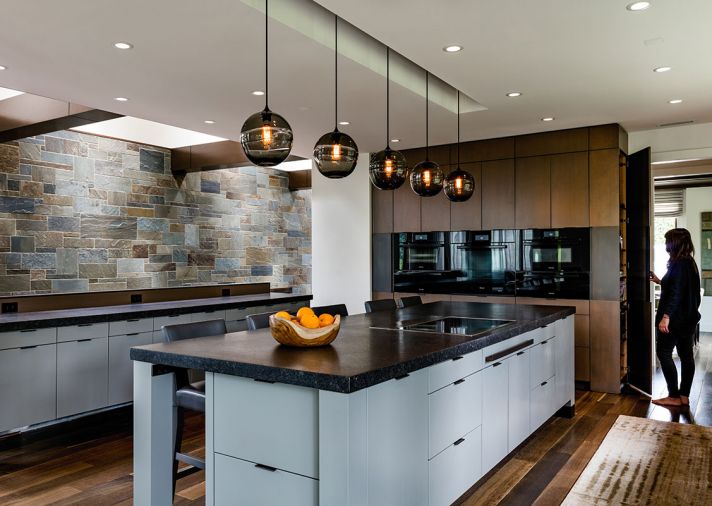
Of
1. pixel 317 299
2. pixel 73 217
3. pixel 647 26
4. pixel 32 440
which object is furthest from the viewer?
pixel 317 299

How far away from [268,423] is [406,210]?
4.87m

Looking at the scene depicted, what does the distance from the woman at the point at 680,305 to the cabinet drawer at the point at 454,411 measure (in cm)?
274

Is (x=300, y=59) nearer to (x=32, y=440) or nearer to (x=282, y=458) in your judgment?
(x=282, y=458)

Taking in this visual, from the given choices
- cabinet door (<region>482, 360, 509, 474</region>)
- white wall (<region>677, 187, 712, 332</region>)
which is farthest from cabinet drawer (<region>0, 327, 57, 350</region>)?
white wall (<region>677, 187, 712, 332</region>)

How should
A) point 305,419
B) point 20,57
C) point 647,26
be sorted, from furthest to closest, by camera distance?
point 20,57
point 647,26
point 305,419

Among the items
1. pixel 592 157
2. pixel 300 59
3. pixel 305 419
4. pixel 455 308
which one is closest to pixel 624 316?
pixel 592 157

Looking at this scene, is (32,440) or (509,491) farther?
(32,440)

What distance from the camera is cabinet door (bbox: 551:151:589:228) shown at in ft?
18.9

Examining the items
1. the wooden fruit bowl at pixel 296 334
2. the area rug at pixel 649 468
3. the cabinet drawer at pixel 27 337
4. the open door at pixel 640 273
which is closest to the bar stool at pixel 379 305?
the wooden fruit bowl at pixel 296 334

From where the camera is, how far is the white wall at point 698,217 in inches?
400

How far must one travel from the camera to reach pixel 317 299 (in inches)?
295

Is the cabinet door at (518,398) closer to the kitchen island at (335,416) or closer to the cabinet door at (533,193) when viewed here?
the kitchen island at (335,416)

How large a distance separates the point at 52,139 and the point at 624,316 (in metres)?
6.26

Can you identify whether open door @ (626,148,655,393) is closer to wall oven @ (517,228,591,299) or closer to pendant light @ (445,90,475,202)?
wall oven @ (517,228,591,299)
